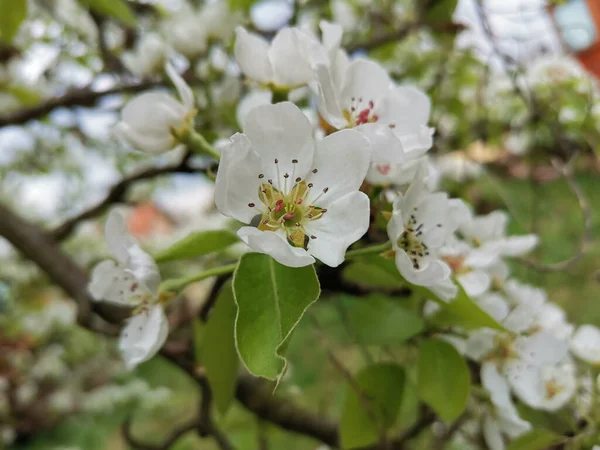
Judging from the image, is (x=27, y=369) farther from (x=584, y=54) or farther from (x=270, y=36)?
(x=584, y=54)

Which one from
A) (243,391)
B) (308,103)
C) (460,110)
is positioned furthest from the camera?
(460,110)

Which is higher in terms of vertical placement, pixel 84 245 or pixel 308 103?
pixel 308 103

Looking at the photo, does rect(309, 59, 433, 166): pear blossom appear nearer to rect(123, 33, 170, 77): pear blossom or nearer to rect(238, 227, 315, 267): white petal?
rect(238, 227, 315, 267): white petal

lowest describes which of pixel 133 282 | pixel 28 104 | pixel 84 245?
pixel 84 245

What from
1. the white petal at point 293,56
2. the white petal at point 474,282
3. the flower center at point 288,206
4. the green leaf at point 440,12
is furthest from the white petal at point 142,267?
the green leaf at point 440,12

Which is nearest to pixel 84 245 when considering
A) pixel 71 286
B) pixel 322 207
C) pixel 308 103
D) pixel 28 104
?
pixel 28 104

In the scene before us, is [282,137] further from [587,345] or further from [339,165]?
[587,345]

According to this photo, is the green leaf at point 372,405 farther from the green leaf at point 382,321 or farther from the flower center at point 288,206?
the flower center at point 288,206

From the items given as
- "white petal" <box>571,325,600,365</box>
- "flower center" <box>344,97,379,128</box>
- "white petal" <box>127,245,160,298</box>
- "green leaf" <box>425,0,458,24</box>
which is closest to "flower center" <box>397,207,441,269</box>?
"flower center" <box>344,97,379,128</box>
